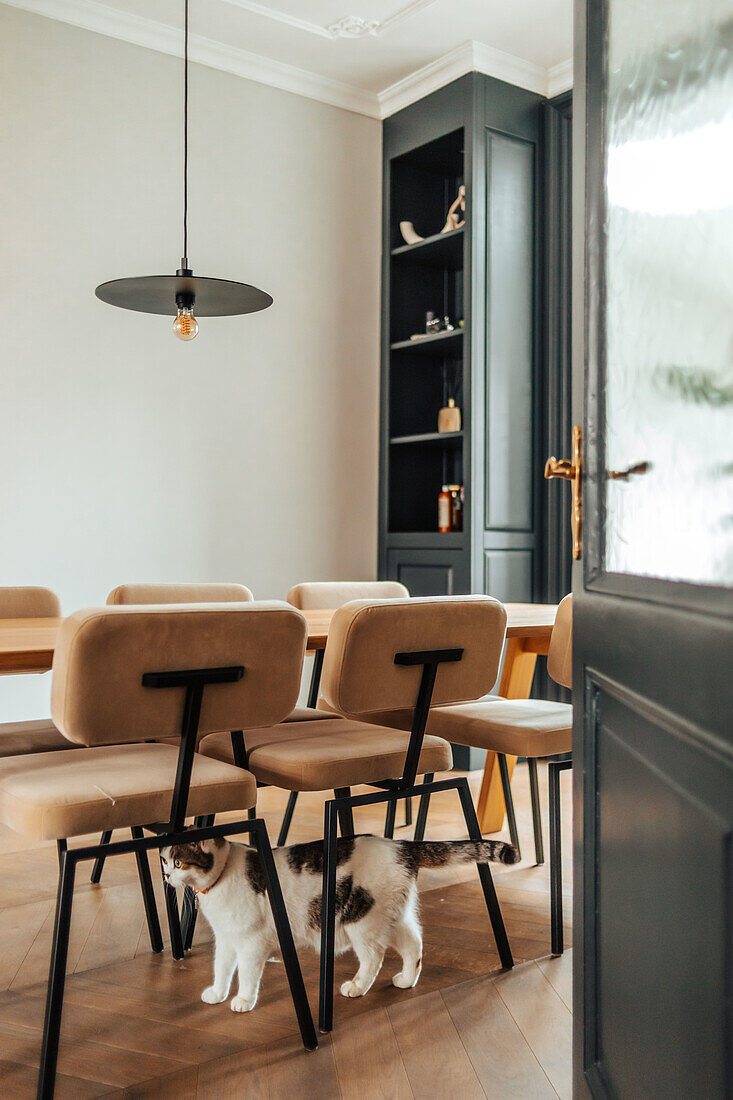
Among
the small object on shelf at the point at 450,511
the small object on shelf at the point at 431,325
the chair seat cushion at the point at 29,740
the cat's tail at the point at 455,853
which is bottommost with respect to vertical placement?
the cat's tail at the point at 455,853

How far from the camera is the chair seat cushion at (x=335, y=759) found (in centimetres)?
185

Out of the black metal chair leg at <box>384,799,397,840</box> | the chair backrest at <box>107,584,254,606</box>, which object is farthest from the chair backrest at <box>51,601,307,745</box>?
the black metal chair leg at <box>384,799,397,840</box>

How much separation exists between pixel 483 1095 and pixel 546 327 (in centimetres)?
339

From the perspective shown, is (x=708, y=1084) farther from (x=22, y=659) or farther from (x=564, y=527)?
(x=564, y=527)

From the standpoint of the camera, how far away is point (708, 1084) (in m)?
0.74

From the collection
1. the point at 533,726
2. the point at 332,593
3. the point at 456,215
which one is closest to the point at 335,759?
the point at 533,726

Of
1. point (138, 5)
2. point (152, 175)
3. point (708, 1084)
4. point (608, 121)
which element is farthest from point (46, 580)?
point (708, 1084)

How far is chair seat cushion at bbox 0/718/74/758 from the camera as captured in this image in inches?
83.3

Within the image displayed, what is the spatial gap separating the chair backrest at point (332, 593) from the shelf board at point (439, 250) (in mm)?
1905

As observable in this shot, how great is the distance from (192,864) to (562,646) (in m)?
1.03

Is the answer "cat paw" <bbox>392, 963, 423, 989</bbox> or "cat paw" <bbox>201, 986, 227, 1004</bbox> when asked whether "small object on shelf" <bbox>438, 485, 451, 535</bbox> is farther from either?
"cat paw" <bbox>201, 986, 227, 1004</bbox>

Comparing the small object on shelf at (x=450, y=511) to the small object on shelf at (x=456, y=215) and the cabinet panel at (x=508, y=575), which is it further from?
the small object on shelf at (x=456, y=215)

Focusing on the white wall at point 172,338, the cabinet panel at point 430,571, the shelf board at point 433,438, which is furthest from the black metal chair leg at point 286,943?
the shelf board at point 433,438

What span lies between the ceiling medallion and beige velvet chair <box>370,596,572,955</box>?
2.80 metres
